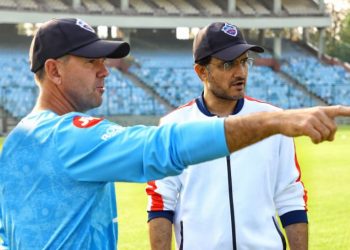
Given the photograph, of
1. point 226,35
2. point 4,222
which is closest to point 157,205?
point 226,35

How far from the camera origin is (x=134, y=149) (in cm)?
278

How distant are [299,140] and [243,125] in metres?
27.8

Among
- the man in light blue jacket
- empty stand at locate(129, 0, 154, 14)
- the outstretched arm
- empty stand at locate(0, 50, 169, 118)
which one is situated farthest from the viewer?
empty stand at locate(129, 0, 154, 14)

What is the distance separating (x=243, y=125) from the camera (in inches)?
105

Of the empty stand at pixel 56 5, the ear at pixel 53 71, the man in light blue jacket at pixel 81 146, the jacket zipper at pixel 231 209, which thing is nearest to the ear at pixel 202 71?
the jacket zipper at pixel 231 209

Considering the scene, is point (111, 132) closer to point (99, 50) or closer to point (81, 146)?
point (81, 146)

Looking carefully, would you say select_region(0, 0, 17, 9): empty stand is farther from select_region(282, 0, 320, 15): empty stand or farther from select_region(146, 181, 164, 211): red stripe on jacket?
select_region(146, 181, 164, 211): red stripe on jacket

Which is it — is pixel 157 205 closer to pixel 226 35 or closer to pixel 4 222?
pixel 226 35

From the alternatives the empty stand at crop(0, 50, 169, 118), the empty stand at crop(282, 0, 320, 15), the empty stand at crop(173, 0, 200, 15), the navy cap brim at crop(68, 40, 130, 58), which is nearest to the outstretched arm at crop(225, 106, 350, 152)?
the navy cap brim at crop(68, 40, 130, 58)

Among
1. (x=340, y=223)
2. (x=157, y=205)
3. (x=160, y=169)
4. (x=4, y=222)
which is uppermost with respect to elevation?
(x=160, y=169)

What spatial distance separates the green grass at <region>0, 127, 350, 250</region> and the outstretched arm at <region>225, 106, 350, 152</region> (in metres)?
7.40

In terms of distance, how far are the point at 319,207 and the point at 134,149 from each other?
1081 centimetres

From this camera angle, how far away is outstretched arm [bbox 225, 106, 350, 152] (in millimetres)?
2490

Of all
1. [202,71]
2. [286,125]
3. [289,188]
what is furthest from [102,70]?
[289,188]
